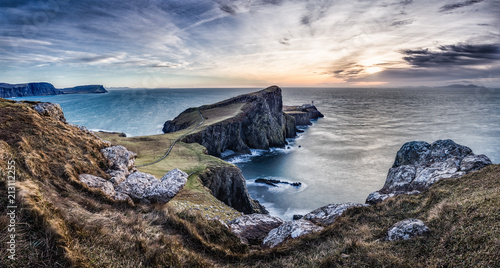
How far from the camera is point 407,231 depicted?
9.79m

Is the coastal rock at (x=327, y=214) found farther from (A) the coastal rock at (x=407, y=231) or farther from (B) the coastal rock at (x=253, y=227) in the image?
(A) the coastal rock at (x=407, y=231)

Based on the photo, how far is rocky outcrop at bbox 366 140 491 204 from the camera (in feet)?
59.9

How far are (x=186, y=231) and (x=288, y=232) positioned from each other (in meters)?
5.79

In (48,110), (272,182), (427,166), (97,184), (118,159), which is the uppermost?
(48,110)

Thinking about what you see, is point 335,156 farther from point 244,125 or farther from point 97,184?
point 97,184

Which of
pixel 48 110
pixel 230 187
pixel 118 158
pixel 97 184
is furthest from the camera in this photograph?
pixel 230 187

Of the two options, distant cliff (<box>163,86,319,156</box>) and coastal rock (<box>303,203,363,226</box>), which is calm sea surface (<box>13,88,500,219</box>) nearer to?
distant cliff (<box>163,86,319,156</box>)

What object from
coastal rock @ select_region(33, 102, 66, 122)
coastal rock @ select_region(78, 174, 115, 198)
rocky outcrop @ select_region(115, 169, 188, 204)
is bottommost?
rocky outcrop @ select_region(115, 169, 188, 204)

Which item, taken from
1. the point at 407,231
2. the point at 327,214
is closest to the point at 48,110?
the point at 327,214

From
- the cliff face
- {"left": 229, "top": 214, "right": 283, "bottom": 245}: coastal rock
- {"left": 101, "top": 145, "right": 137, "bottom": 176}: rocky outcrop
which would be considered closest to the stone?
{"left": 101, "top": 145, "right": 137, "bottom": 176}: rocky outcrop

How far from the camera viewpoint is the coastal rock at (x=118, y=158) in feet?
68.2

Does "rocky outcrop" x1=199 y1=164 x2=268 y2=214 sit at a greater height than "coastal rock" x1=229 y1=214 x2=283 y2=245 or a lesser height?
lesser

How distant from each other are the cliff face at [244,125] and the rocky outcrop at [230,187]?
86.1ft

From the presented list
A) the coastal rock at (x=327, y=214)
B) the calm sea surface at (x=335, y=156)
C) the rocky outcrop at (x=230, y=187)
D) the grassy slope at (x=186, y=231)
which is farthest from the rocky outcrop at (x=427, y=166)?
the calm sea surface at (x=335, y=156)
